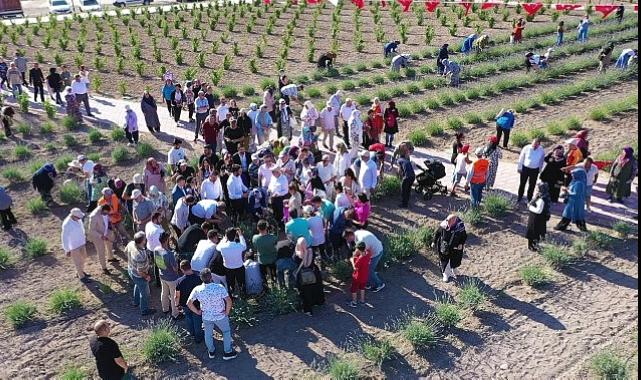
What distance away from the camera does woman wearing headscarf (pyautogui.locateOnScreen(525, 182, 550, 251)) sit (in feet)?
33.2

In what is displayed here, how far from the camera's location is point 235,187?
10867mm

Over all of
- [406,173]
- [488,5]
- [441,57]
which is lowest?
[406,173]

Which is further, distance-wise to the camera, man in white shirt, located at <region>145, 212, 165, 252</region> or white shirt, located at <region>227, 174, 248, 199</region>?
white shirt, located at <region>227, 174, 248, 199</region>

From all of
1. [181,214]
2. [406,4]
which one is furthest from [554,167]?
[406,4]

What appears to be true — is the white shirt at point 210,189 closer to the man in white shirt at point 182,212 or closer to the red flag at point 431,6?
the man in white shirt at point 182,212

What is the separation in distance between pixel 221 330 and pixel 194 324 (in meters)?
0.56

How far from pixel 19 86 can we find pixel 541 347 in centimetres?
1771

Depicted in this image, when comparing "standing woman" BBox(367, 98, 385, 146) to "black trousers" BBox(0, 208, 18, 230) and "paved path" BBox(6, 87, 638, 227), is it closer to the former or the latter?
"paved path" BBox(6, 87, 638, 227)

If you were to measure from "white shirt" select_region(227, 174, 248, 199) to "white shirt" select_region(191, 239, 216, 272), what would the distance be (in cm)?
240

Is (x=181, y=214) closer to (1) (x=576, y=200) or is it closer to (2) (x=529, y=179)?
(2) (x=529, y=179)

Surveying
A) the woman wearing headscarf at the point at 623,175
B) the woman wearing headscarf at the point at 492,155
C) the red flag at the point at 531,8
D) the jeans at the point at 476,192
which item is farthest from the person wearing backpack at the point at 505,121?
the red flag at the point at 531,8

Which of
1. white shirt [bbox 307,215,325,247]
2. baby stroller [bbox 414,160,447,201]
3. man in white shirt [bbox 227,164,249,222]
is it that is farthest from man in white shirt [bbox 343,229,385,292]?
baby stroller [bbox 414,160,447,201]

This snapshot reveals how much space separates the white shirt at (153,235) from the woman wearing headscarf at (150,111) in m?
7.56

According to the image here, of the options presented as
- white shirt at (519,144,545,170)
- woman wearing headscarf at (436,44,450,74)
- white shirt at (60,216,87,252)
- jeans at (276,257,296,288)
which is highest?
woman wearing headscarf at (436,44,450,74)
